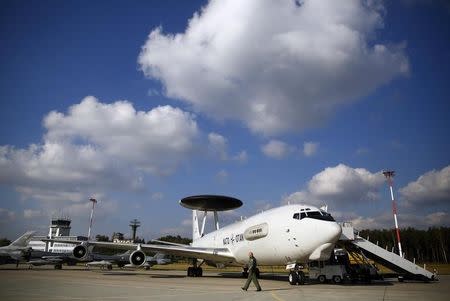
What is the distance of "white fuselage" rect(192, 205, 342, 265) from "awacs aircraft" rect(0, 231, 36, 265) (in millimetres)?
32572

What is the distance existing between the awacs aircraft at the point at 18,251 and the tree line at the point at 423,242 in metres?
85.3

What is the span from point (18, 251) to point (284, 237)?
40.1 meters

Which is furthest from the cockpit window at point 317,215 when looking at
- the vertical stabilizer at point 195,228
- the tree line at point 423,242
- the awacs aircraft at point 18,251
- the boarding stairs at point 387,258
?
the tree line at point 423,242

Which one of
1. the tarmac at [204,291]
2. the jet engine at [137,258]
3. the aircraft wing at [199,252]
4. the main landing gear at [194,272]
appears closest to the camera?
the tarmac at [204,291]

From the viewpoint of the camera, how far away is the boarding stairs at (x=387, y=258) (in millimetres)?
22047

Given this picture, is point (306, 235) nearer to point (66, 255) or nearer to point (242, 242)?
point (242, 242)

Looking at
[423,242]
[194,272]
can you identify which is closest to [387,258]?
[194,272]

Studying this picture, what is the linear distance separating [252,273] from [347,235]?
11004 millimetres

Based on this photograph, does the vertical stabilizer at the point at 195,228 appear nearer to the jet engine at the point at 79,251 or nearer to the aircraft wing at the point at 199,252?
the jet engine at the point at 79,251

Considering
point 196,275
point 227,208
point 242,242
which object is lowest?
point 196,275

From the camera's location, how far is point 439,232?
320 ft

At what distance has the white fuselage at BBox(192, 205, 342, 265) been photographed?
17828 millimetres

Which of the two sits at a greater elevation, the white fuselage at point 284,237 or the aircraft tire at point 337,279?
the white fuselage at point 284,237

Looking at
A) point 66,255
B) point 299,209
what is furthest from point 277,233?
point 66,255
